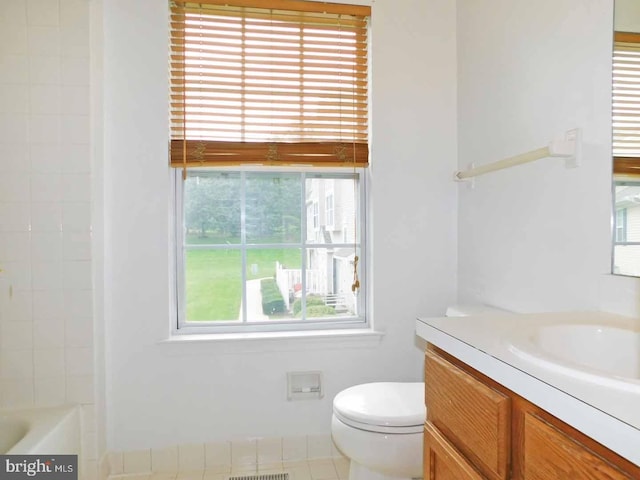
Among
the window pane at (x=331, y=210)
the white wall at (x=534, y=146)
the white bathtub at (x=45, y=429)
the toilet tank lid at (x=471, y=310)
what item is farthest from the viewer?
the window pane at (x=331, y=210)

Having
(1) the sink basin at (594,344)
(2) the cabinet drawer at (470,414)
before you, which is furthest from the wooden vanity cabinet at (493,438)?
(1) the sink basin at (594,344)

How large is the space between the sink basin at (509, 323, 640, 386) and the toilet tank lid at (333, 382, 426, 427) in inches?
22.0

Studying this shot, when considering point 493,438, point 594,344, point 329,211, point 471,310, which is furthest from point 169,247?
point 594,344

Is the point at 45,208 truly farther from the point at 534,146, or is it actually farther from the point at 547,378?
the point at 534,146

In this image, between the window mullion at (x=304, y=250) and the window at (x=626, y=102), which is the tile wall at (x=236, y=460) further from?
the window at (x=626, y=102)

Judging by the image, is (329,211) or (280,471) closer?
(280,471)

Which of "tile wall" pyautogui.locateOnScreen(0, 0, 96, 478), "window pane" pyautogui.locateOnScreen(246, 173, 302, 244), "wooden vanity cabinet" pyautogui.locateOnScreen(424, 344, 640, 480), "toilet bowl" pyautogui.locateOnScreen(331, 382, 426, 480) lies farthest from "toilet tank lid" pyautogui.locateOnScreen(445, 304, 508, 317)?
"tile wall" pyautogui.locateOnScreen(0, 0, 96, 478)

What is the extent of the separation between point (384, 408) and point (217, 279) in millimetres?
1007

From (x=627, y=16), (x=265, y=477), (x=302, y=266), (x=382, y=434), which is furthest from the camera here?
(x=302, y=266)

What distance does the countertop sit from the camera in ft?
1.57

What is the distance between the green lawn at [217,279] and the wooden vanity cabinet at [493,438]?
1.12 m

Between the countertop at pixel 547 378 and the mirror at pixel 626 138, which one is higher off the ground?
the mirror at pixel 626 138

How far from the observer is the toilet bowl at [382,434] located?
127cm

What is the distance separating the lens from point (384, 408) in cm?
133
